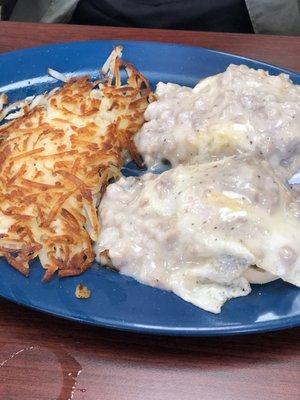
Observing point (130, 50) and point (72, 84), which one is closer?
point (72, 84)

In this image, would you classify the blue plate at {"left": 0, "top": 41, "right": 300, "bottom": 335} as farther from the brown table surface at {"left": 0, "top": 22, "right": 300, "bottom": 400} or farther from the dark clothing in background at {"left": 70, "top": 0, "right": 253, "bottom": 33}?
the dark clothing in background at {"left": 70, "top": 0, "right": 253, "bottom": 33}

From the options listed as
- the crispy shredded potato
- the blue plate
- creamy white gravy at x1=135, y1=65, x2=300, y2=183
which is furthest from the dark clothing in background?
the blue plate

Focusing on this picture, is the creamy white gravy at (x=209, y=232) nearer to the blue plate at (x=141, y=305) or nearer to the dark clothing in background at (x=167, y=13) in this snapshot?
the blue plate at (x=141, y=305)

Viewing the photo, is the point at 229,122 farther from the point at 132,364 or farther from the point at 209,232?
the point at 132,364

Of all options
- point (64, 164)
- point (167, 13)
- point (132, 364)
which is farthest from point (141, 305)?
point (167, 13)

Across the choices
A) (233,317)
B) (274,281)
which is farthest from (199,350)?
(274,281)

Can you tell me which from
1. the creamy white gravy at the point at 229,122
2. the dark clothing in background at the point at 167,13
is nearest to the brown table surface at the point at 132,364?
the creamy white gravy at the point at 229,122

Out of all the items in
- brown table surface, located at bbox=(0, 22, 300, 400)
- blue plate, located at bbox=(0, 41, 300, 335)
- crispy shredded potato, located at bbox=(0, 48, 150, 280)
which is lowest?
brown table surface, located at bbox=(0, 22, 300, 400)

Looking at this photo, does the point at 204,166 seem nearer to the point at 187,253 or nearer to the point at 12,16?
the point at 187,253
